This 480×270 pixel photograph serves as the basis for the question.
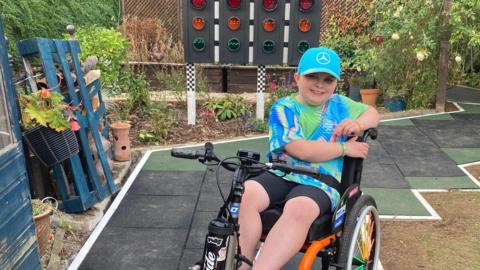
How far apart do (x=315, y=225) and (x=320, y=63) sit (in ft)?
2.54

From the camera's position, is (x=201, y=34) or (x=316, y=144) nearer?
(x=316, y=144)

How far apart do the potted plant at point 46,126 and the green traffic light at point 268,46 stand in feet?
10.4

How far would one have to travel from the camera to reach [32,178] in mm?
3398

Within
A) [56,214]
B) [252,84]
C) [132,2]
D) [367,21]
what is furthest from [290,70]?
[56,214]

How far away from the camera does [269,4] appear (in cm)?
572

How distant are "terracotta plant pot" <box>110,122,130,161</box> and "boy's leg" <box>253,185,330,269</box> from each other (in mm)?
2851

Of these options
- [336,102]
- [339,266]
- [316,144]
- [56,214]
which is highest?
[336,102]

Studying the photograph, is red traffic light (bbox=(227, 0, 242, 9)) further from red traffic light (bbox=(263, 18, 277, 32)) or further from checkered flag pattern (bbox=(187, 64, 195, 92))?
checkered flag pattern (bbox=(187, 64, 195, 92))

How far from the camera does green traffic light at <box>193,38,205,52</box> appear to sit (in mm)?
5801

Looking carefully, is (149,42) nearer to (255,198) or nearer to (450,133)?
(450,133)

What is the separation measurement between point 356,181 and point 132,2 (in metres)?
9.02

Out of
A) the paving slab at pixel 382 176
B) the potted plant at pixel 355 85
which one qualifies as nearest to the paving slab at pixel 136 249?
the paving slab at pixel 382 176

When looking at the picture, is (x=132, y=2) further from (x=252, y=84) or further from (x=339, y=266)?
(x=339, y=266)

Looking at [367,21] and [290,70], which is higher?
[367,21]
